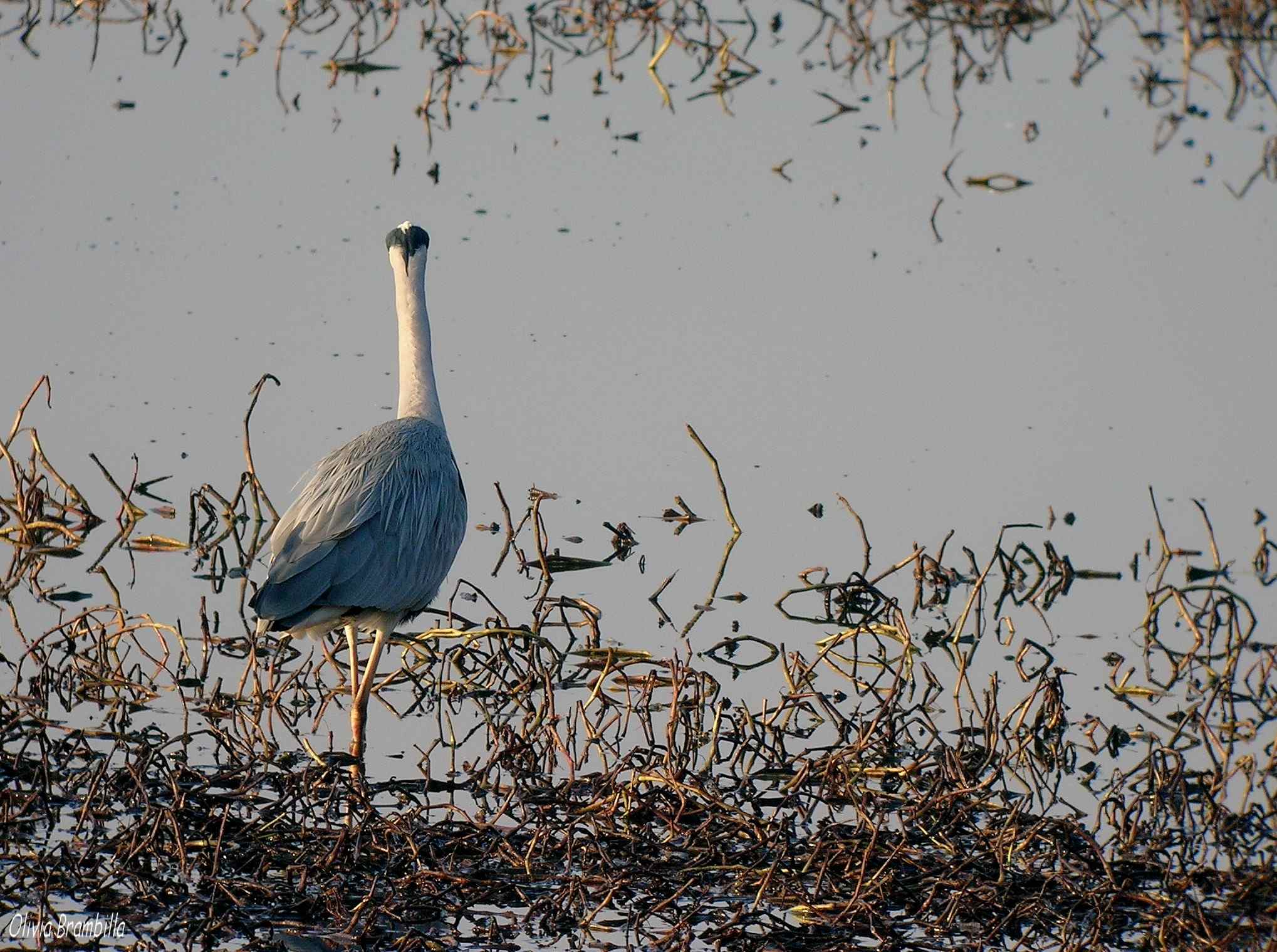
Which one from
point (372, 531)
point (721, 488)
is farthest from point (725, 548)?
point (372, 531)

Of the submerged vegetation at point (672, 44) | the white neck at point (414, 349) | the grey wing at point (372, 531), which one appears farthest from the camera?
the submerged vegetation at point (672, 44)

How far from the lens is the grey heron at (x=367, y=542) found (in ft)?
17.7

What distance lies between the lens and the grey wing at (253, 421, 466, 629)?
538cm

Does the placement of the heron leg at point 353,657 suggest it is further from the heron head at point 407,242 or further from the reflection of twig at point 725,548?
the heron head at point 407,242

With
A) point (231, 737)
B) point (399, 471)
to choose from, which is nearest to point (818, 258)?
point (399, 471)

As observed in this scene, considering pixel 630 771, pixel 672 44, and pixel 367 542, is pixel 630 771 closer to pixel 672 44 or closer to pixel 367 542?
pixel 367 542

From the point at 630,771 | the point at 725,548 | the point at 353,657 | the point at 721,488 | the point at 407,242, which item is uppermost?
the point at 407,242

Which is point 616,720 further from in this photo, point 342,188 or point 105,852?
point 342,188

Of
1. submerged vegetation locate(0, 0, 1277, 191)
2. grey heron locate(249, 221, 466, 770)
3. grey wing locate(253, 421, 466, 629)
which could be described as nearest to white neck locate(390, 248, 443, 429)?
grey heron locate(249, 221, 466, 770)

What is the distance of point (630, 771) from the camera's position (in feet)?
17.1

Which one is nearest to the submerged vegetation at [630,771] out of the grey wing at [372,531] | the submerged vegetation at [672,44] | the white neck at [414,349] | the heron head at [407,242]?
the grey wing at [372,531]

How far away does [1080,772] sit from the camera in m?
5.63

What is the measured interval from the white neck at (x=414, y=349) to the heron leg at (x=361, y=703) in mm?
1216

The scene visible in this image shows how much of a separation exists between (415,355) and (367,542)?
1257mm
